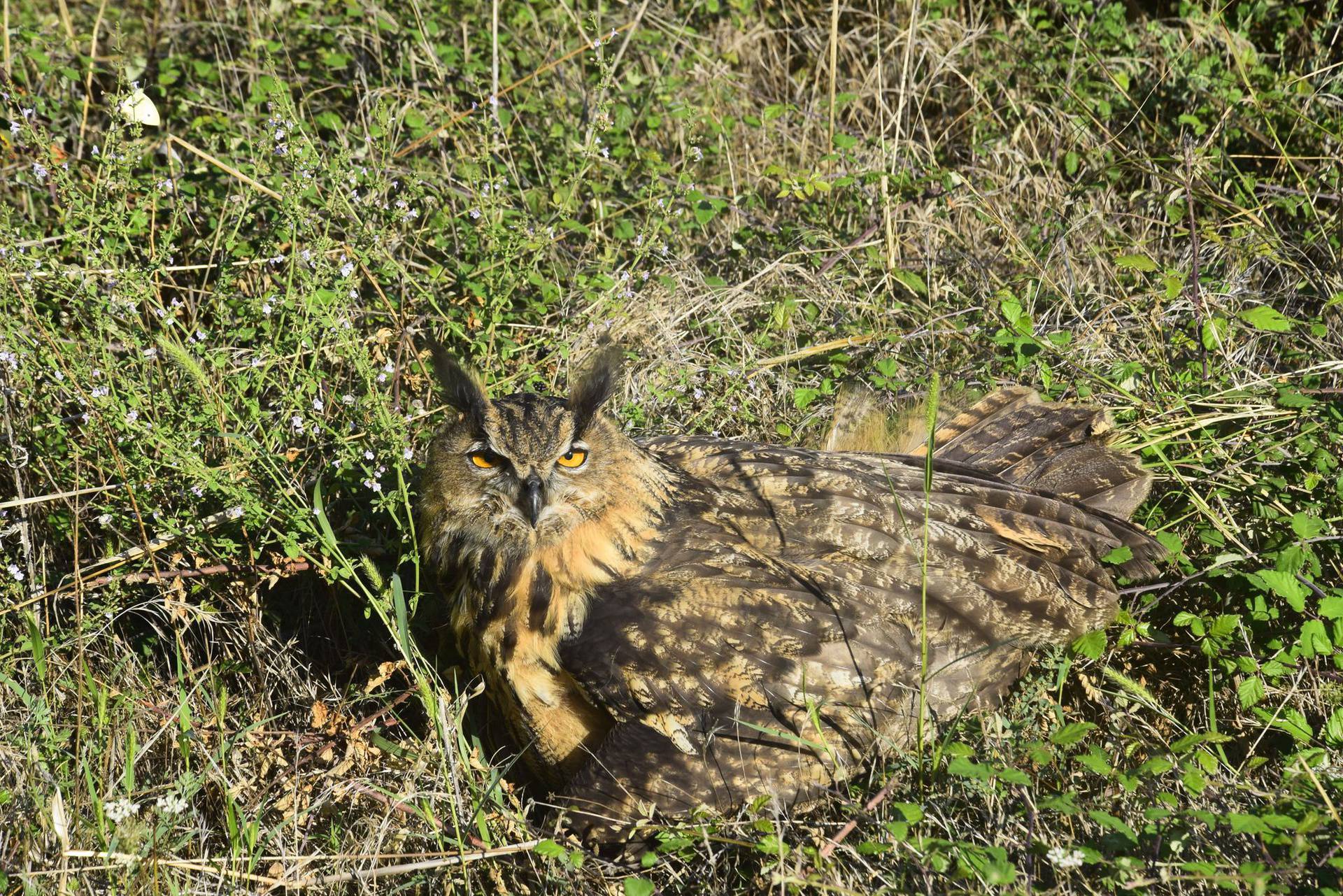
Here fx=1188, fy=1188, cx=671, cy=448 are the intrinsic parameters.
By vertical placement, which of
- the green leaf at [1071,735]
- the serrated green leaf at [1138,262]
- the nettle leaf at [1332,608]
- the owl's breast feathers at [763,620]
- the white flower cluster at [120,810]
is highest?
the serrated green leaf at [1138,262]

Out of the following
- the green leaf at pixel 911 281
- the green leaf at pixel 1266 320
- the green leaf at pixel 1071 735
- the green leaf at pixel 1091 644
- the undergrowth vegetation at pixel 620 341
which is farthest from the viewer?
Answer: the green leaf at pixel 911 281

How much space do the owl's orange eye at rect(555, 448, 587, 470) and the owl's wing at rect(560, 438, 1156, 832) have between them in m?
0.32

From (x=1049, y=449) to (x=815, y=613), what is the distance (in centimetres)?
112

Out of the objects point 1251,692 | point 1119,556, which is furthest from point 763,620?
point 1251,692

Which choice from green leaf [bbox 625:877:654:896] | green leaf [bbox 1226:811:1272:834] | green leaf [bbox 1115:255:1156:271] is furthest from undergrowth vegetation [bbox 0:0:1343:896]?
green leaf [bbox 625:877:654:896]

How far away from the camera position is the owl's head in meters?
3.11

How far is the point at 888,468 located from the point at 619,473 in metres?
0.88

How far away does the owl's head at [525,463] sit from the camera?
10.2 feet

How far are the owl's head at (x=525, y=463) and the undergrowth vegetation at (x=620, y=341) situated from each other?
A: 0.26 meters

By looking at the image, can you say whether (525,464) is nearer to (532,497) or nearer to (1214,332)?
(532,497)

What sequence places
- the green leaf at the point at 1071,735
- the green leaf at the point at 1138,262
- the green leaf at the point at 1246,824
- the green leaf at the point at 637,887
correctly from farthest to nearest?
the green leaf at the point at 1138,262
the green leaf at the point at 1071,735
the green leaf at the point at 637,887
the green leaf at the point at 1246,824

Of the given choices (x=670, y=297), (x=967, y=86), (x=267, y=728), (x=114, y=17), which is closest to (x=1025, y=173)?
(x=967, y=86)

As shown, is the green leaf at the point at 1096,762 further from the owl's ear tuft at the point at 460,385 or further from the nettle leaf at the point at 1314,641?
the owl's ear tuft at the point at 460,385

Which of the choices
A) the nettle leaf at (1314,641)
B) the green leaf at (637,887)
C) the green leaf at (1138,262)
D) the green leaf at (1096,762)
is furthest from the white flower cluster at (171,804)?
the green leaf at (1138,262)
